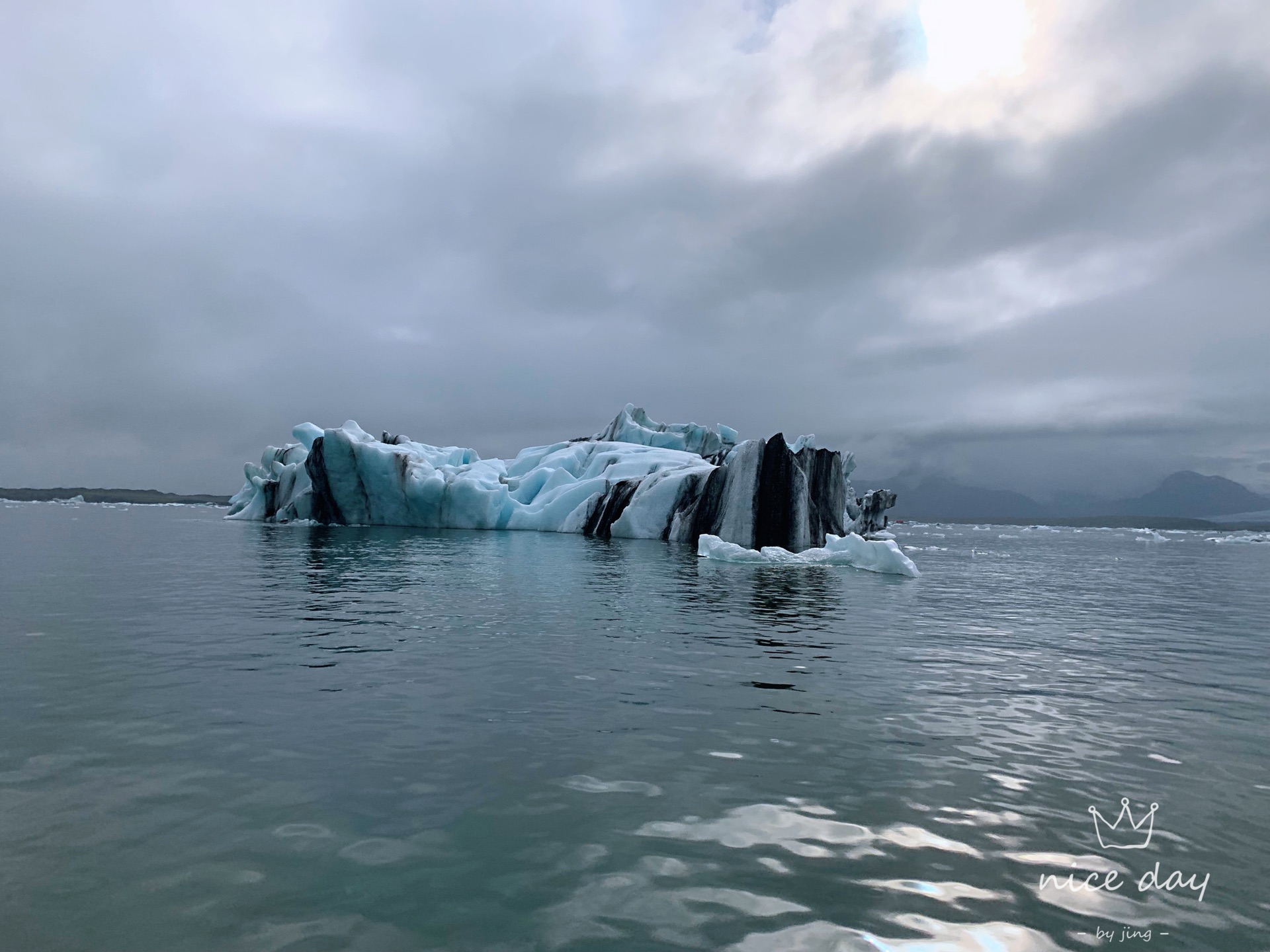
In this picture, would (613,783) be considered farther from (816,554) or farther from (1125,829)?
(816,554)

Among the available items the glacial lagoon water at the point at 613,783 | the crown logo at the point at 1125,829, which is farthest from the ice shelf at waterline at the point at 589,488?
the crown logo at the point at 1125,829

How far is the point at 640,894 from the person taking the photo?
146 inches

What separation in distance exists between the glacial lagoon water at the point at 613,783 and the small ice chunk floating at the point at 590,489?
57.2ft

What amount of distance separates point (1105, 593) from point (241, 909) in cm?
2328

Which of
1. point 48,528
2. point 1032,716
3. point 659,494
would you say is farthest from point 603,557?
point 48,528

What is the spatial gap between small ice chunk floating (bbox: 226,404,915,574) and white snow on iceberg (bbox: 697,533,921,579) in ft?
5.30

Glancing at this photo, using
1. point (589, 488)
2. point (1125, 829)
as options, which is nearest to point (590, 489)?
point (589, 488)

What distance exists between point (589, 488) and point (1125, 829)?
41.3 meters

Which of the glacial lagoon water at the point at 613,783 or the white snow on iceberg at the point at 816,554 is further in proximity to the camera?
the white snow on iceberg at the point at 816,554

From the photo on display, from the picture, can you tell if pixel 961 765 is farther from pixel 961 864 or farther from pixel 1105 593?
pixel 1105 593

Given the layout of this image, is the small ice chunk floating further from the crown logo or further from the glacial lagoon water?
the crown logo

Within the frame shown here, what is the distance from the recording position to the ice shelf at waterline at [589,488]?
1281 inches

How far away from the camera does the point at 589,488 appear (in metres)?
45.4

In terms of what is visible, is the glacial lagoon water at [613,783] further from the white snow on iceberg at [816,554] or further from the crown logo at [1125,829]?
the white snow on iceberg at [816,554]
